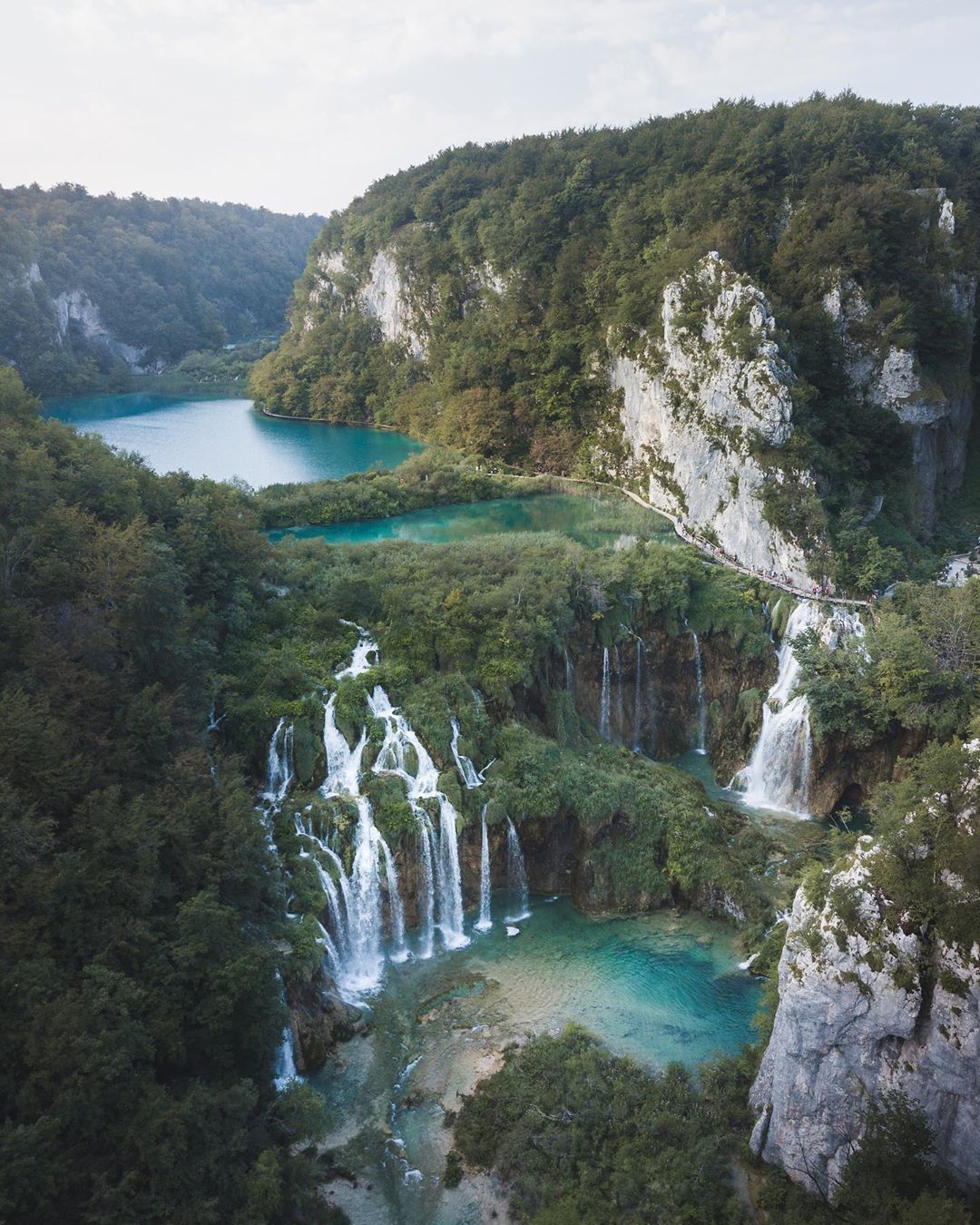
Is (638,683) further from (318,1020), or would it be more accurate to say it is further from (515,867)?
(318,1020)

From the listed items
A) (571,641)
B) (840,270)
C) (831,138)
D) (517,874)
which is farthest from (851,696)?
(831,138)

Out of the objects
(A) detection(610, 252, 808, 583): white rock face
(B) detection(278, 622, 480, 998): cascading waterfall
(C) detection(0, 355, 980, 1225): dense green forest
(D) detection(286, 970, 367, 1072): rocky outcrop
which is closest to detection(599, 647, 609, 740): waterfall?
(C) detection(0, 355, 980, 1225): dense green forest

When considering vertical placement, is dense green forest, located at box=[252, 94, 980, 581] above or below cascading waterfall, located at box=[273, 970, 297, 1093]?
above

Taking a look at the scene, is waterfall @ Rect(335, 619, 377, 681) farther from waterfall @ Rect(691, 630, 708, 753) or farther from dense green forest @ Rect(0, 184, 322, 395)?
dense green forest @ Rect(0, 184, 322, 395)

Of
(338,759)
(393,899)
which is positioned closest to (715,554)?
(338,759)

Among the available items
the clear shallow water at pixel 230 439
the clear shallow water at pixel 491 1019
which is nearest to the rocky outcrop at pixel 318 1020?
the clear shallow water at pixel 491 1019
